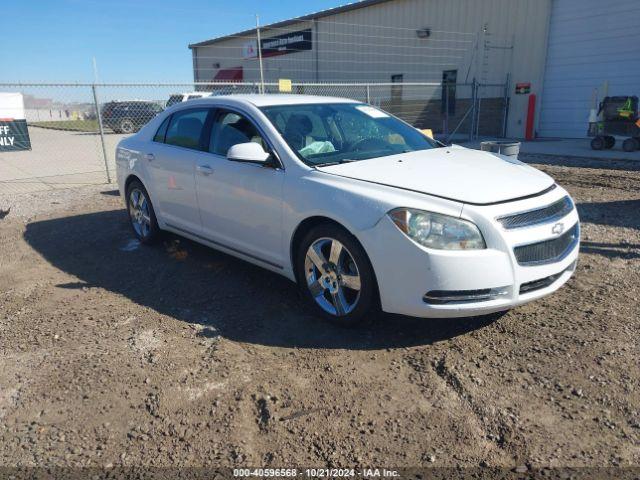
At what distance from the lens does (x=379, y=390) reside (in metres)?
2.91

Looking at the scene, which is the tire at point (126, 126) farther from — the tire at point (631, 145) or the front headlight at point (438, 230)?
the front headlight at point (438, 230)

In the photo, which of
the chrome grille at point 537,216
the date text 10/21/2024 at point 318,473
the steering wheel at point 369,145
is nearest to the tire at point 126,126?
the steering wheel at point 369,145

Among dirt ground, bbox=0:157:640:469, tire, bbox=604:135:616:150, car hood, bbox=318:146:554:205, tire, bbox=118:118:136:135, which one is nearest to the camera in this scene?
dirt ground, bbox=0:157:640:469

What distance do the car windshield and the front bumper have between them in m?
1.02

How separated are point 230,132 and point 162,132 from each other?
4.13 ft

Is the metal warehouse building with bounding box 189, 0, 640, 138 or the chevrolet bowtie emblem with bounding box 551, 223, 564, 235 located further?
the metal warehouse building with bounding box 189, 0, 640, 138

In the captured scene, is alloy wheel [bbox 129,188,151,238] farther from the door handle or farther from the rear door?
the door handle

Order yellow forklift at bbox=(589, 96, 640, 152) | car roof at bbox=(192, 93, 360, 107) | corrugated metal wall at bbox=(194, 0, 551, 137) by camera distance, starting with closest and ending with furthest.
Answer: car roof at bbox=(192, 93, 360, 107) → yellow forklift at bbox=(589, 96, 640, 152) → corrugated metal wall at bbox=(194, 0, 551, 137)

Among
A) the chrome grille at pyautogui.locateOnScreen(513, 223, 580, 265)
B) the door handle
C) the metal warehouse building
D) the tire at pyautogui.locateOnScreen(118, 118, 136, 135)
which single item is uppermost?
the metal warehouse building

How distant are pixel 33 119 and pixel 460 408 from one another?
3940 centimetres

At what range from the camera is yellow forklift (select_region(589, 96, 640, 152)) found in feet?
40.8

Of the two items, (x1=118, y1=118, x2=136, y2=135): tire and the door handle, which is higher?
the door handle

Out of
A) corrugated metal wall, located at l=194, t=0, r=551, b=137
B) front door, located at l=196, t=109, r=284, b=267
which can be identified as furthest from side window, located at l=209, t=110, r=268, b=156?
corrugated metal wall, located at l=194, t=0, r=551, b=137

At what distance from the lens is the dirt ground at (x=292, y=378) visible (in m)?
2.47
